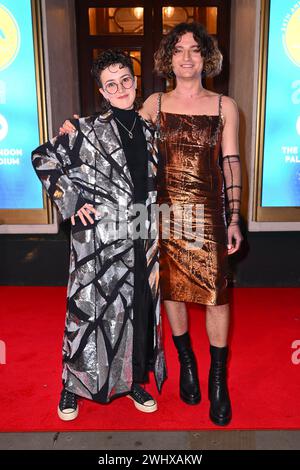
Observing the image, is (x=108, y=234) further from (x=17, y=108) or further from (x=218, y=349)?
(x=17, y=108)

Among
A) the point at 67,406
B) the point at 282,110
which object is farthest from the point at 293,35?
the point at 67,406

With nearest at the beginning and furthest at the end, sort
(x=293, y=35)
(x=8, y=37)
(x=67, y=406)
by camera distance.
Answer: (x=67, y=406) → (x=293, y=35) → (x=8, y=37)

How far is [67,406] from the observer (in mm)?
2211

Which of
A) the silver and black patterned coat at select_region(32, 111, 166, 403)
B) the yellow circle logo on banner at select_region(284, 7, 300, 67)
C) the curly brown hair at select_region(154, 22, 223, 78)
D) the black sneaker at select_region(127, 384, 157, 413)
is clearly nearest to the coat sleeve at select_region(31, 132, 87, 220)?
the silver and black patterned coat at select_region(32, 111, 166, 403)

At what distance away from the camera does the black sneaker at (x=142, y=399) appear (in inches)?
88.4

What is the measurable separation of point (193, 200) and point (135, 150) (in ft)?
1.22

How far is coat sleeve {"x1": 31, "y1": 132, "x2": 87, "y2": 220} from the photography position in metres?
1.99

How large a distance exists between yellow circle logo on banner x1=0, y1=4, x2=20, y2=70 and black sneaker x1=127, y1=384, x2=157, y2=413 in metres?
3.11

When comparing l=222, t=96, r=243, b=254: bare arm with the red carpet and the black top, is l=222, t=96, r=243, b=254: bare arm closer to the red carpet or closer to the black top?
the black top

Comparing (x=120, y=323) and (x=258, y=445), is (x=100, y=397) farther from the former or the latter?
(x=258, y=445)

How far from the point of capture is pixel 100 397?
2.10 meters

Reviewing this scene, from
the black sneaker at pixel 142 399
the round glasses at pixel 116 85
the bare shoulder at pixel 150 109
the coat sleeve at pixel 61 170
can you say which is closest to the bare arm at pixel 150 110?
the bare shoulder at pixel 150 109
